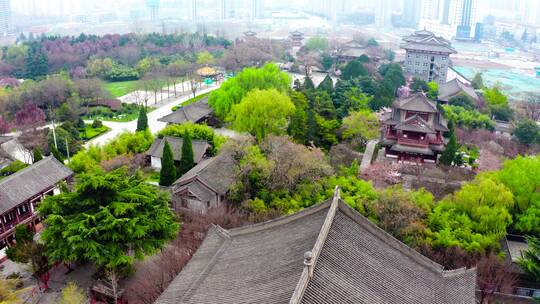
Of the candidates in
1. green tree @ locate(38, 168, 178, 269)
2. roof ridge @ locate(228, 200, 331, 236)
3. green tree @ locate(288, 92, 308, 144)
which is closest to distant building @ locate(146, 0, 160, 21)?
green tree @ locate(288, 92, 308, 144)

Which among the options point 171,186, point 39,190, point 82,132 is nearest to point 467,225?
point 171,186

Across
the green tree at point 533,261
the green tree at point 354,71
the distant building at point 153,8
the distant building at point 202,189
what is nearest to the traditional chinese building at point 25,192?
the distant building at point 202,189

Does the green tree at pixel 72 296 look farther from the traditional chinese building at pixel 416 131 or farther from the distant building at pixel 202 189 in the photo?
the traditional chinese building at pixel 416 131

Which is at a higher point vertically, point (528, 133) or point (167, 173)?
point (528, 133)

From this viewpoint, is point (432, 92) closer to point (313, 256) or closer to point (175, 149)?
point (175, 149)

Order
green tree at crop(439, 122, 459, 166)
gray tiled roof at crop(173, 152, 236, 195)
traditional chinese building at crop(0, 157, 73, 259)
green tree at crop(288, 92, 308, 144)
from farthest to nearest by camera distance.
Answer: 1. green tree at crop(288, 92, 308, 144)
2. green tree at crop(439, 122, 459, 166)
3. gray tiled roof at crop(173, 152, 236, 195)
4. traditional chinese building at crop(0, 157, 73, 259)

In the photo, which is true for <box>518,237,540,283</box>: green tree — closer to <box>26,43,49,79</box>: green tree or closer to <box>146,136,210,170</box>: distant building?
<box>146,136,210,170</box>: distant building

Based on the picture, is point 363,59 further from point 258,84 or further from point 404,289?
→ point 404,289

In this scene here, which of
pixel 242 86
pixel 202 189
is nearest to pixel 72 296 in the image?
pixel 202 189
